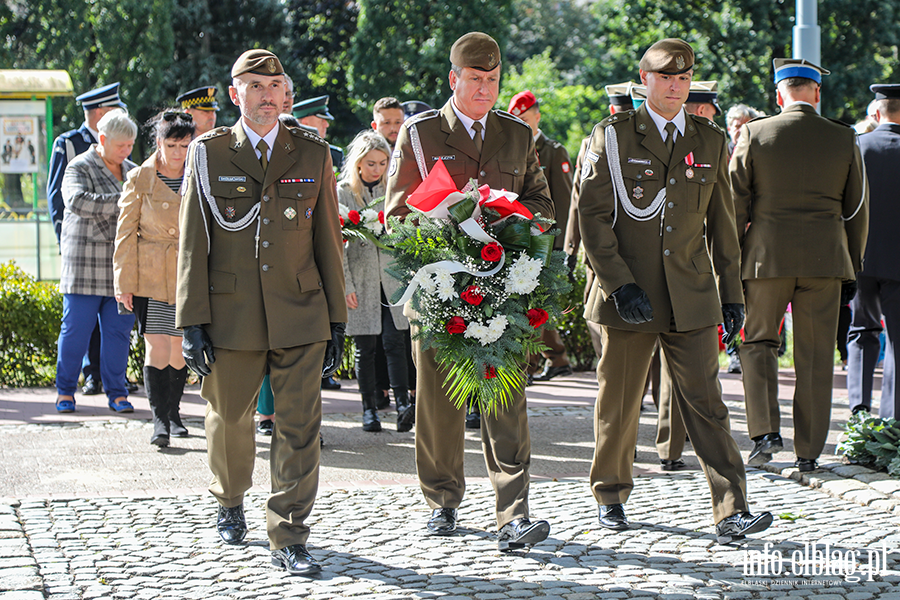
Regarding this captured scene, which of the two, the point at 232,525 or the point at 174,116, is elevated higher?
the point at 174,116

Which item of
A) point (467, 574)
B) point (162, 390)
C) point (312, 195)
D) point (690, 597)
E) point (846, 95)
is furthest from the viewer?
point (846, 95)

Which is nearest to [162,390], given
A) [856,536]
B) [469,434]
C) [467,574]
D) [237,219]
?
[469,434]

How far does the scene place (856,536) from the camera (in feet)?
15.9

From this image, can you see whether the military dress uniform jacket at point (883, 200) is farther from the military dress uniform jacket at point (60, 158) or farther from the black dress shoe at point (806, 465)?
the military dress uniform jacket at point (60, 158)

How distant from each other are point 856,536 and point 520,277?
6.80 ft

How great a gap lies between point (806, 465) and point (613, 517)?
1.69 meters

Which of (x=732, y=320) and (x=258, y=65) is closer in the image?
(x=258, y=65)

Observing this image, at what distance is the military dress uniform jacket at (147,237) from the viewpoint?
22.5 ft

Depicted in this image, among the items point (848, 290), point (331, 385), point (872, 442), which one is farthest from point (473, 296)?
point (331, 385)

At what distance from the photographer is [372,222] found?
6.90 meters

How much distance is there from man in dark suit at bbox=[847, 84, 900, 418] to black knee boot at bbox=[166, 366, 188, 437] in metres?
4.69

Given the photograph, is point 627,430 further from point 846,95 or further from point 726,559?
point 846,95

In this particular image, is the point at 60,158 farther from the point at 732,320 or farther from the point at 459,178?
the point at 732,320

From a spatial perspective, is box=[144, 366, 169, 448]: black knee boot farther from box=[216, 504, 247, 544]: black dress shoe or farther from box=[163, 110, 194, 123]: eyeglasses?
box=[216, 504, 247, 544]: black dress shoe
